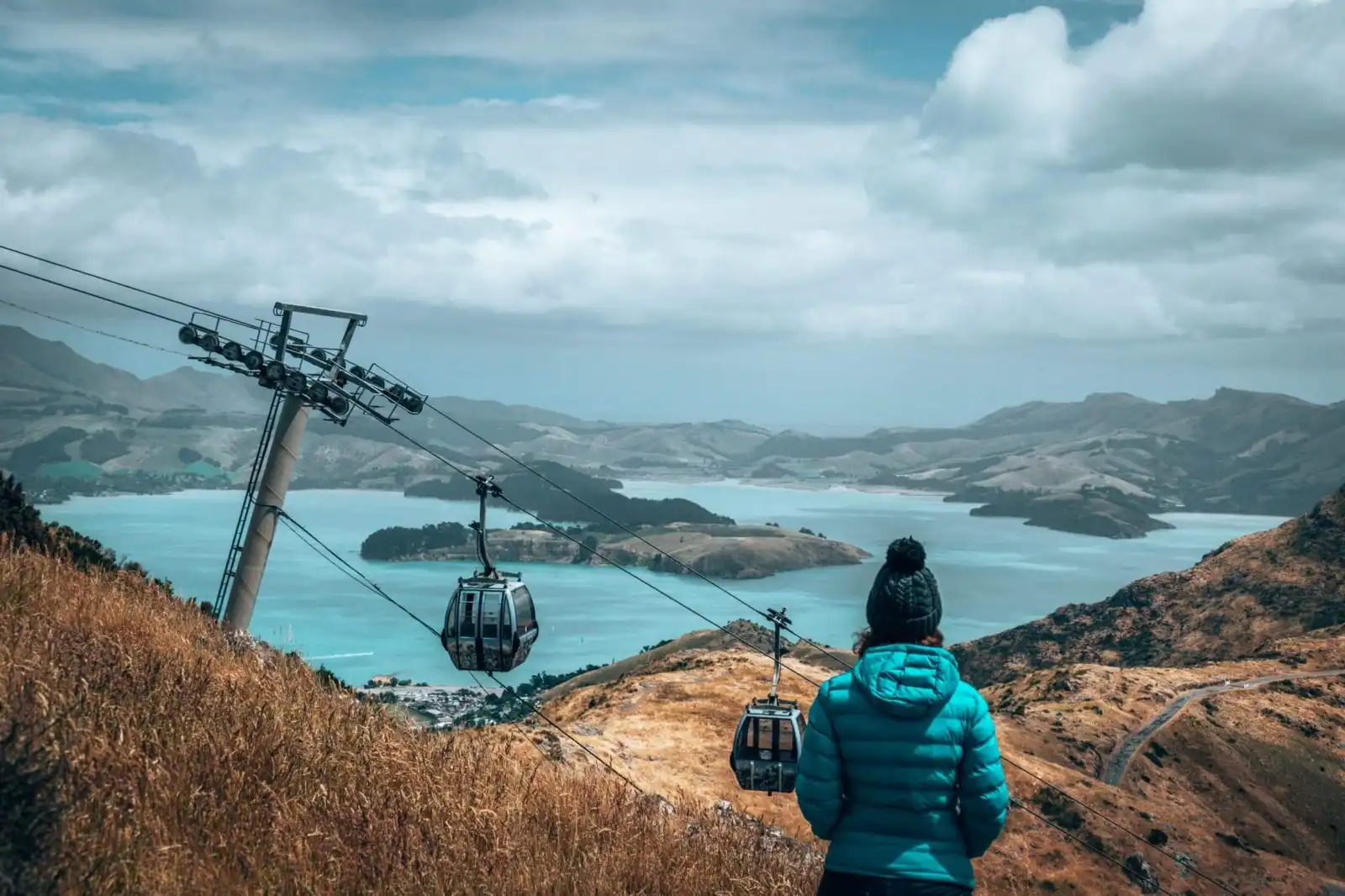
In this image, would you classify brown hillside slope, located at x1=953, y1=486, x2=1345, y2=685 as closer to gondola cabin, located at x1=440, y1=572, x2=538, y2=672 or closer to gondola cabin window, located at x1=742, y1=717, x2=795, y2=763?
gondola cabin, located at x1=440, y1=572, x2=538, y2=672

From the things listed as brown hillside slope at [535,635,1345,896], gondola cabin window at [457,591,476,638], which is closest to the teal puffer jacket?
gondola cabin window at [457,591,476,638]

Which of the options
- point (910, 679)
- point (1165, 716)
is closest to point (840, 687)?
point (910, 679)

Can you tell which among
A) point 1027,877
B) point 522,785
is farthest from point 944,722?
point 1027,877

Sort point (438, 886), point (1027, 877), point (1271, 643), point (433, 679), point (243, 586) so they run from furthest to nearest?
1. point (433, 679)
2. point (1271, 643)
3. point (1027, 877)
4. point (243, 586)
5. point (438, 886)

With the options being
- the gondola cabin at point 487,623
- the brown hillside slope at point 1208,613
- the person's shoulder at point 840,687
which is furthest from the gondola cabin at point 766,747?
the brown hillside slope at point 1208,613

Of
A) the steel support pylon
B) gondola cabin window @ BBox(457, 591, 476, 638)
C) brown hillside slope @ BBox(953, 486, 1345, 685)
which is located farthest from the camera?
brown hillside slope @ BBox(953, 486, 1345, 685)

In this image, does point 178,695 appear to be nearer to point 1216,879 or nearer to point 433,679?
point 1216,879
